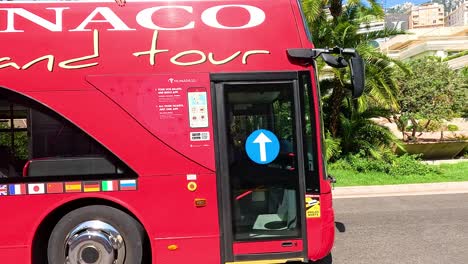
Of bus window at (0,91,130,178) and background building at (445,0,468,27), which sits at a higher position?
background building at (445,0,468,27)

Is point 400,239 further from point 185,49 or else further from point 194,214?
point 185,49

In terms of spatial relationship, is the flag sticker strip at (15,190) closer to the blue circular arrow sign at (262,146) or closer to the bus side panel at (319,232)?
the blue circular arrow sign at (262,146)

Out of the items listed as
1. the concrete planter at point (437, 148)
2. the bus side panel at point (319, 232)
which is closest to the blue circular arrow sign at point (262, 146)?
the bus side panel at point (319, 232)

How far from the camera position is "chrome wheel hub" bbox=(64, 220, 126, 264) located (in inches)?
168

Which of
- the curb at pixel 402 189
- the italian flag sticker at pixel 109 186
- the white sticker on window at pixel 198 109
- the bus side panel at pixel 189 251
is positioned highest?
the white sticker on window at pixel 198 109

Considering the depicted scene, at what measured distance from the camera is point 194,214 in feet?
14.3

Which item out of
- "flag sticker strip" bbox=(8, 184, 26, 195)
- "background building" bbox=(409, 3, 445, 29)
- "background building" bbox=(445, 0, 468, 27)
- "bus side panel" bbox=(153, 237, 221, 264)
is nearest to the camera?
"flag sticker strip" bbox=(8, 184, 26, 195)

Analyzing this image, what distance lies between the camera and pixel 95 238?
427 cm

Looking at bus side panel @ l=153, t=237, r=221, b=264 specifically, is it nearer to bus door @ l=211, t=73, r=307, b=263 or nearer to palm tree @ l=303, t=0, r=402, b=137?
bus door @ l=211, t=73, r=307, b=263

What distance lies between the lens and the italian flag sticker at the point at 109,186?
169 inches

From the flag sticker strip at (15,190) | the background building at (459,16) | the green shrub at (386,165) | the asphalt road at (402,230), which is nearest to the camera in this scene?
the flag sticker strip at (15,190)

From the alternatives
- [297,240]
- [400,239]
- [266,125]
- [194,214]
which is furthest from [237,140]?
[400,239]

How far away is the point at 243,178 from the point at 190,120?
0.79 metres

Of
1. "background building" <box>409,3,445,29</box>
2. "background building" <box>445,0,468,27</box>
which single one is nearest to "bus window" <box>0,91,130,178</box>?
"background building" <box>445,0,468,27</box>
